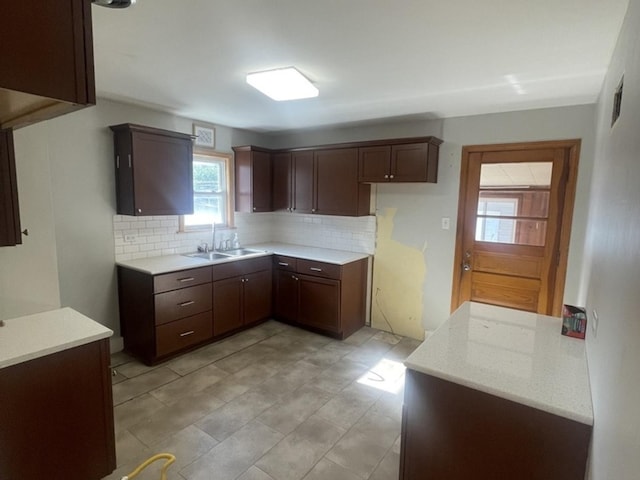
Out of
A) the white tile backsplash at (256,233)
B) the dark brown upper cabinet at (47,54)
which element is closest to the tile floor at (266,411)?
the white tile backsplash at (256,233)

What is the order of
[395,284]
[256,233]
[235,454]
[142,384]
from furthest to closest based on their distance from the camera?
[256,233]
[395,284]
[142,384]
[235,454]

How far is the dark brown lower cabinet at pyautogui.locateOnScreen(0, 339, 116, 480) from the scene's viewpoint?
154 cm

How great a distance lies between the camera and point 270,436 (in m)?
2.30

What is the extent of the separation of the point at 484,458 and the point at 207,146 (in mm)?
3948

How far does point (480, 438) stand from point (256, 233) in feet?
12.9

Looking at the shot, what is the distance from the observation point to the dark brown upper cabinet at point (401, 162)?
11.3ft

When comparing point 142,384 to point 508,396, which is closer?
point 508,396

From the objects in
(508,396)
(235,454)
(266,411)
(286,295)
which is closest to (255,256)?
(286,295)

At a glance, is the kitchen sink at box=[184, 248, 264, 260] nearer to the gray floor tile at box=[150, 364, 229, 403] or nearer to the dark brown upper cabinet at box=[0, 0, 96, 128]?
the gray floor tile at box=[150, 364, 229, 403]

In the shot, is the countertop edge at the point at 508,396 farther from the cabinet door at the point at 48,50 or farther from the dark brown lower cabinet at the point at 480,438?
the cabinet door at the point at 48,50

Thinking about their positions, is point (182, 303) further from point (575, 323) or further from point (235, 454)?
point (575, 323)

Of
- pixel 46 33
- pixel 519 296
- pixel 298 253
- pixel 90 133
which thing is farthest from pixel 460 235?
pixel 90 133

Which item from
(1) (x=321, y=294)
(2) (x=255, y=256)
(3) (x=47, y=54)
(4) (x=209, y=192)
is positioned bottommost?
(1) (x=321, y=294)

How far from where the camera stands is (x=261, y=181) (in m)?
4.45
